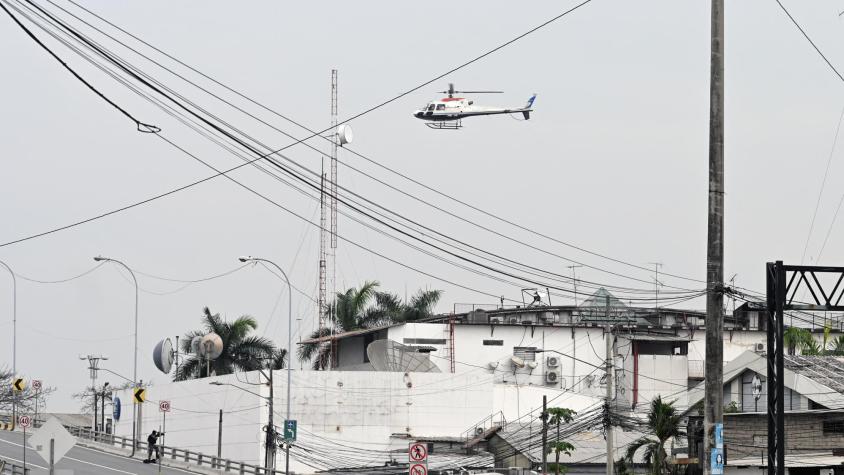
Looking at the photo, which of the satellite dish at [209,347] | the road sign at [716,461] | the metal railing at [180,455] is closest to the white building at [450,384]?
the metal railing at [180,455]

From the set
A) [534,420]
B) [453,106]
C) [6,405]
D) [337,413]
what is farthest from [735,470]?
[6,405]

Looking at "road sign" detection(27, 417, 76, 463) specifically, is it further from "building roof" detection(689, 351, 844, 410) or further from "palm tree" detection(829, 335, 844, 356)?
"palm tree" detection(829, 335, 844, 356)

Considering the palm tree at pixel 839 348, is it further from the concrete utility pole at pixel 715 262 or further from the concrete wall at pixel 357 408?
the concrete utility pole at pixel 715 262

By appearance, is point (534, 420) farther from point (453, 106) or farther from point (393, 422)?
point (453, 106)

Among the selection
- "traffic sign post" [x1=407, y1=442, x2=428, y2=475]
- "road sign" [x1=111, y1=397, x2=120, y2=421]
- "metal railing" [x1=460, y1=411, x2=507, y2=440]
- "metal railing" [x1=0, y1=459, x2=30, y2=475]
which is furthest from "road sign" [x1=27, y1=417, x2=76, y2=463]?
"road sign" [x1=111, y1=397, x2=120, y2=421]

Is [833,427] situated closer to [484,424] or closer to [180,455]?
[484,424]

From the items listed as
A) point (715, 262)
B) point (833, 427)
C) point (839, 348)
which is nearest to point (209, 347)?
point (839, 348)
